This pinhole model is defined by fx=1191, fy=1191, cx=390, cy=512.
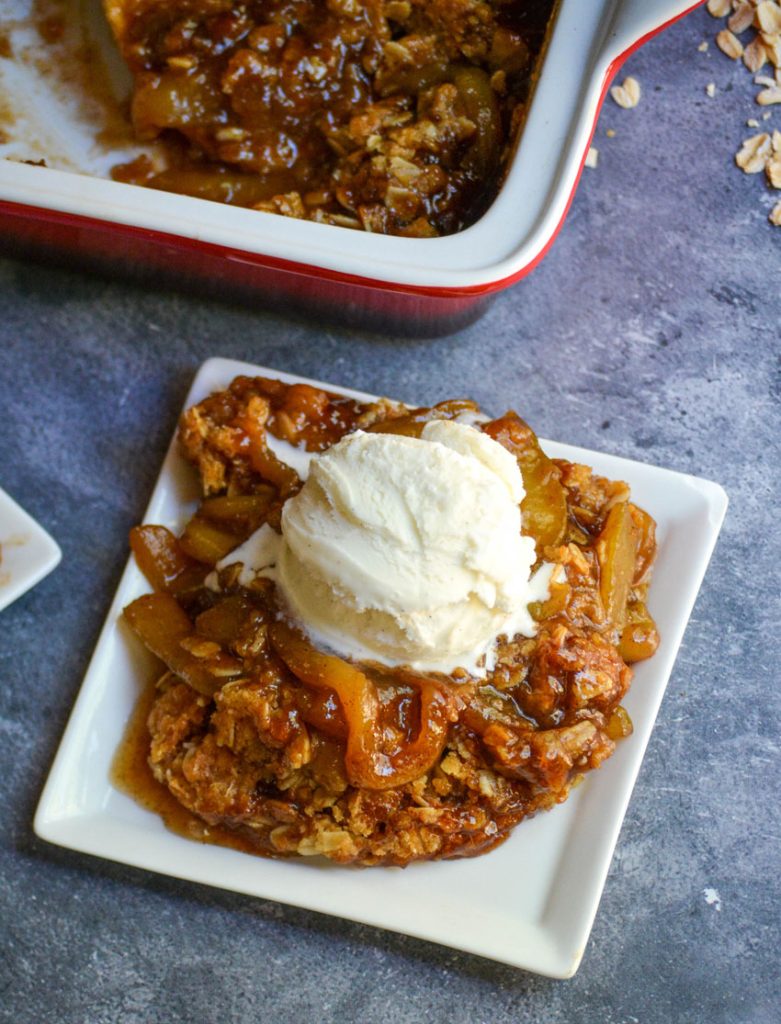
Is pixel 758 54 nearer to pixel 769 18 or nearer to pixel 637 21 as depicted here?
pixel 769 18

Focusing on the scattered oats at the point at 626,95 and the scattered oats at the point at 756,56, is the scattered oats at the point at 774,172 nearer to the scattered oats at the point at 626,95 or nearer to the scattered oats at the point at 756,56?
the scattered oats at the point at 756,56

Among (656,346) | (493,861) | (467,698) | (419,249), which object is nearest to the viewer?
(419,249)

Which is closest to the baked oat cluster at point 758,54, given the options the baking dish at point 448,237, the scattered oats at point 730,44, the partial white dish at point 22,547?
the scattered oats at point 730,44

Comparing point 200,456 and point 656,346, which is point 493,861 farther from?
point 656,346

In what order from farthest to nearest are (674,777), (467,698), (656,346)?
(656,346)
(674,777)
(467,698)

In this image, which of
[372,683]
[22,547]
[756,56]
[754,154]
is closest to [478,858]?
[372,683]

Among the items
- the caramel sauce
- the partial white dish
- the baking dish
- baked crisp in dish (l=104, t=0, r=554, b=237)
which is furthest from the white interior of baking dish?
the caramel sauce

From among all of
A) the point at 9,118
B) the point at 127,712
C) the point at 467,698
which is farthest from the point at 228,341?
the point at 467,698
